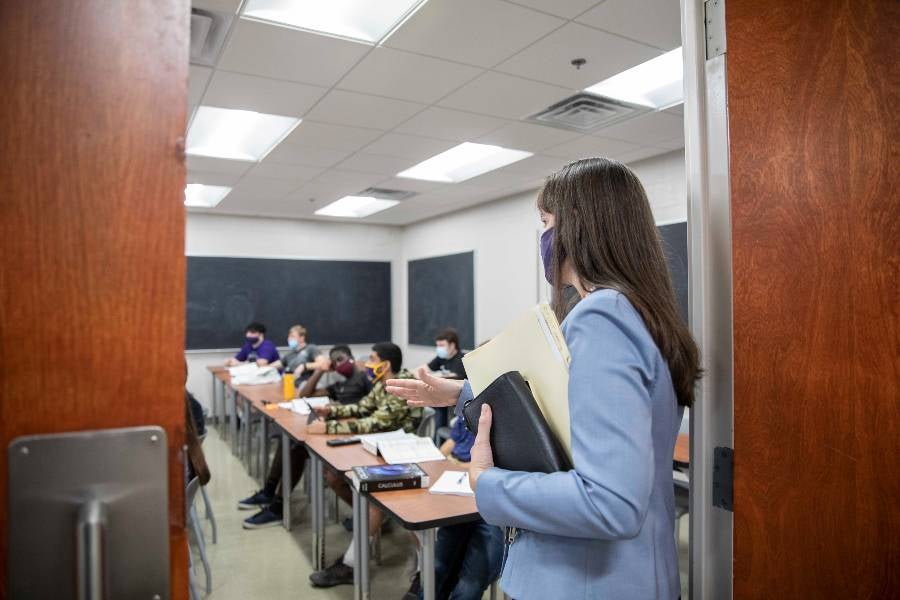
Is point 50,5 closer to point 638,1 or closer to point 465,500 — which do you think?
point 465,500

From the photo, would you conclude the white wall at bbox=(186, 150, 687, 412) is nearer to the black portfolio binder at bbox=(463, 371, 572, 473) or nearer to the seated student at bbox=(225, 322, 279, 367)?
the seated student at bbox=(225, 322, 279, 367)

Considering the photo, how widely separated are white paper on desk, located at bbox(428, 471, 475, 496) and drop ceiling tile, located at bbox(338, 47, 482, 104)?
1.89m

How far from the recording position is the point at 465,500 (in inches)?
84.6

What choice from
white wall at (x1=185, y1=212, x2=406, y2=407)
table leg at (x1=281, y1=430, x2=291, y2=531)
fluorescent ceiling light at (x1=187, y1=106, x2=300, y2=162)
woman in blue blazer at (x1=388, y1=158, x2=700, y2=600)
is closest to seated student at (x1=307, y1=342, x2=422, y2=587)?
table leg at (x1=281, y1=430, x2=291, y2=531)

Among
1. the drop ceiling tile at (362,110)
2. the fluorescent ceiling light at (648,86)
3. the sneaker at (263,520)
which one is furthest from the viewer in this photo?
the sneaker at (263,520)

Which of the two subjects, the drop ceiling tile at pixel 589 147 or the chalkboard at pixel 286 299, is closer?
the drop ceiling tile at pixel 589 147

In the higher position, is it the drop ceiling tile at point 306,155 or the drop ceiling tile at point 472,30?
the drop ceiling tile at point 306,155

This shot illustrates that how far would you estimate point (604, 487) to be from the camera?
81cm

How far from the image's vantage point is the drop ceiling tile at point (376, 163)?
4.59 meters

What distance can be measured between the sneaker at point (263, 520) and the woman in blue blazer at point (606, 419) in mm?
3214

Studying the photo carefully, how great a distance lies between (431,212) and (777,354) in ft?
20.8

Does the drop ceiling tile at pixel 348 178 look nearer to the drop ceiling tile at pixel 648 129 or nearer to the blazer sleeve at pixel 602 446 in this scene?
the drop ceiling tile at pixel 648 129

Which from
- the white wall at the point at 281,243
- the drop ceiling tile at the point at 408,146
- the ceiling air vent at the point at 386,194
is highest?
the ceiling air vent at the point at 386,194

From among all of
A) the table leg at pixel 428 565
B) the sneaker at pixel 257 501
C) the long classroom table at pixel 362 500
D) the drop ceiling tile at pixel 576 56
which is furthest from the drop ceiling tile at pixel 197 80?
the sneaker at pixel 257 501
